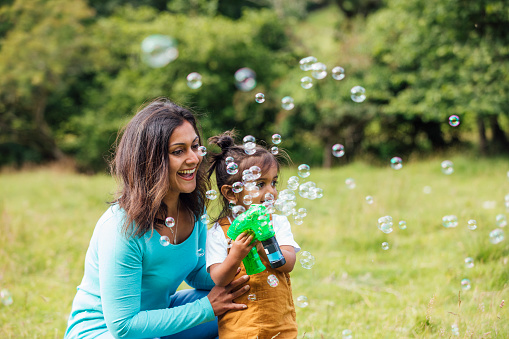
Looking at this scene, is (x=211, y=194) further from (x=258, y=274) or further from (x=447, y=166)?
(x=447, y=166)

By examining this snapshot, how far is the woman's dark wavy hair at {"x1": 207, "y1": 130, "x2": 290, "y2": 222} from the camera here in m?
2.11

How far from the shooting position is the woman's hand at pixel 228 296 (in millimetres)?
1996

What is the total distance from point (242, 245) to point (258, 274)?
0.29m

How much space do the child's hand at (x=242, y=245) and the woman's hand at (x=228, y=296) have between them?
215 mm

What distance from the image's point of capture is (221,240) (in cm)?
204

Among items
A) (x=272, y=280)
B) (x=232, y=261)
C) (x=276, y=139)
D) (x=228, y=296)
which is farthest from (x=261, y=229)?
(x=276, y=139)

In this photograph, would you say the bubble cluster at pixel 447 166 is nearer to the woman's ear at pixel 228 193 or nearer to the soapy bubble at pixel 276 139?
the soapy bubble at pixel 276 139

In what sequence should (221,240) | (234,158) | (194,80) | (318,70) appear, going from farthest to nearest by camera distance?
(194,80), (318,70), (234,158), (221,240)

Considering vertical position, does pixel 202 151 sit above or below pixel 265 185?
above

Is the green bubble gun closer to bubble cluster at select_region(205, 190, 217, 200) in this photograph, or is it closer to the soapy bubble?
bubble cluster at select_region(205, 190, 217, 200)

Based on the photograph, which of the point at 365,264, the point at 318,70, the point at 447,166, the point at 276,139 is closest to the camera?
the point at 276,139

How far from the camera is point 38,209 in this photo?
6879mm

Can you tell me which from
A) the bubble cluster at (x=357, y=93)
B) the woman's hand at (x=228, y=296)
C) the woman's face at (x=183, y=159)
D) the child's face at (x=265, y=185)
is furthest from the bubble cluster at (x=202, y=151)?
the bubble cluster at (x=357, y=93)

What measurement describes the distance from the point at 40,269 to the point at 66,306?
1024 millimetres
